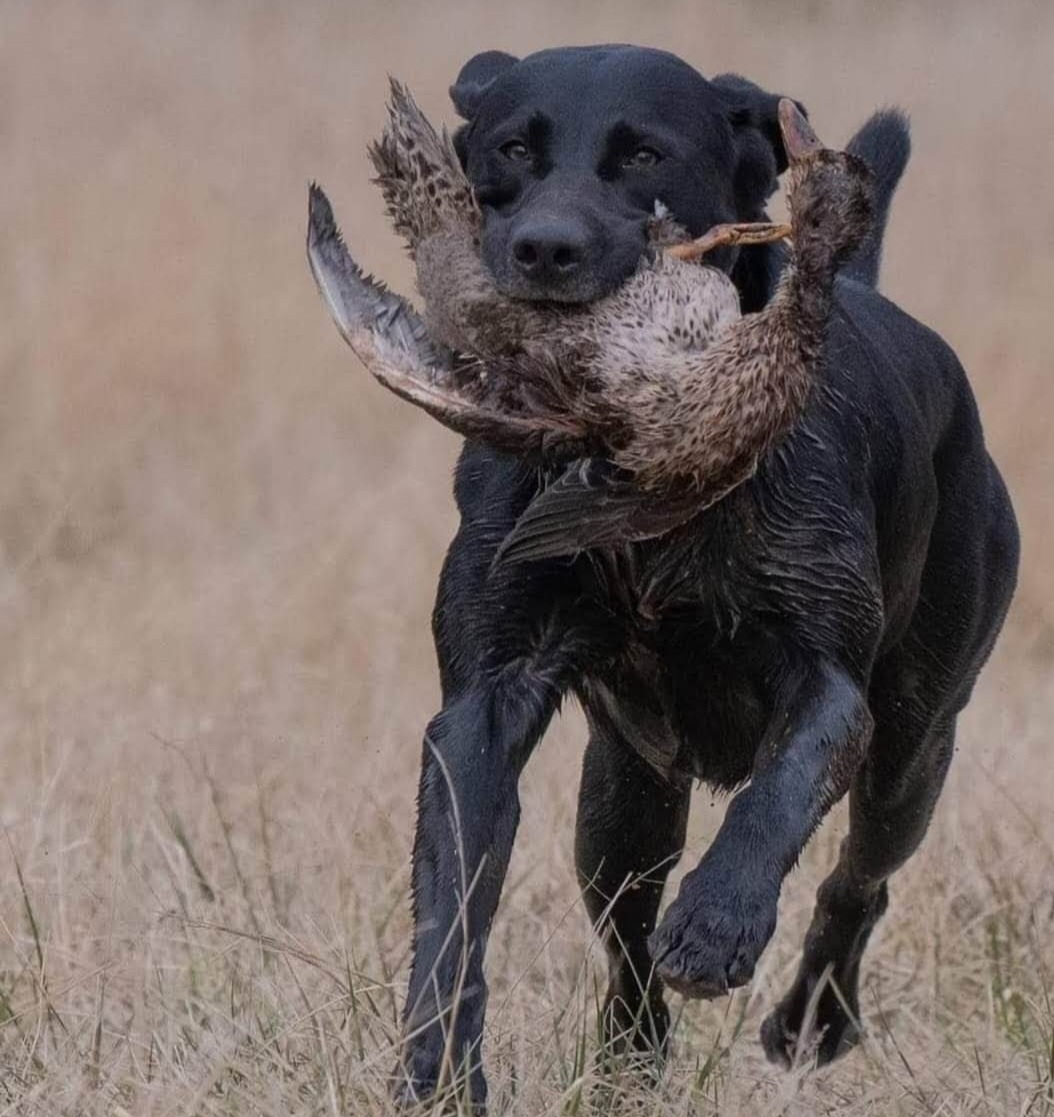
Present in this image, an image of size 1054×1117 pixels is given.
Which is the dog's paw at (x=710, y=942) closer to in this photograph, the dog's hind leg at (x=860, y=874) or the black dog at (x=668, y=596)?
the black dog at (x=668, y=596)

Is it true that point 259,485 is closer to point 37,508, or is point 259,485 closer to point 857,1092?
point 37,508

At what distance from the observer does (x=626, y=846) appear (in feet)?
15.8

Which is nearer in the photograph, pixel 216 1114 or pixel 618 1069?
pixel 216 1114

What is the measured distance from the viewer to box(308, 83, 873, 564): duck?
3.55 metres

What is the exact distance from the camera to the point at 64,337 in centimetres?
979

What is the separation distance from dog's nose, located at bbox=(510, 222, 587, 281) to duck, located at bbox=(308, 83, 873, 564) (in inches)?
A: 2.5

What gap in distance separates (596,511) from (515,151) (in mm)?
667

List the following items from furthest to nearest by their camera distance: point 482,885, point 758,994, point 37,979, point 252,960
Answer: point 758,994
point 252,960
point 37,979
point 482,885

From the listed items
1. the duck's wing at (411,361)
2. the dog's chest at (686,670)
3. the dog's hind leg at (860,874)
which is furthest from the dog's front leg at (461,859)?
the dog's hind leg at (860,874)

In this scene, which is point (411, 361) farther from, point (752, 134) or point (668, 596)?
point (752, 134)

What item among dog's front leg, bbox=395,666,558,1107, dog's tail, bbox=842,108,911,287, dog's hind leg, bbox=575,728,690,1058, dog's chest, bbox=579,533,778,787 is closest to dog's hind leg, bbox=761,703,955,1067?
dog's hind leg, bbox=575,728,690,1058

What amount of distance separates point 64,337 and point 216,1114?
21.5ft

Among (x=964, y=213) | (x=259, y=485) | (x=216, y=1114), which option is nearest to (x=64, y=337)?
(x=259, y=485)

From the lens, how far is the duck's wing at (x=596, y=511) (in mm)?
3646
